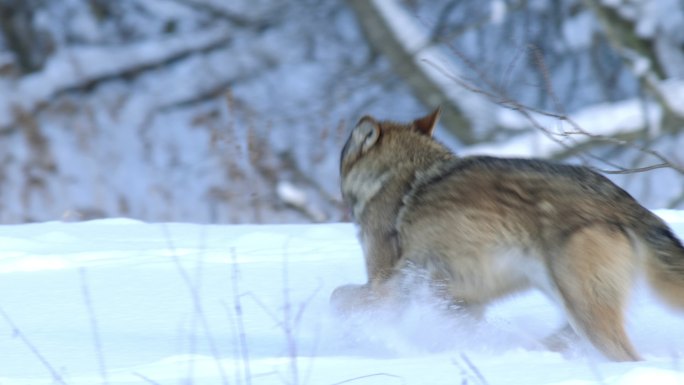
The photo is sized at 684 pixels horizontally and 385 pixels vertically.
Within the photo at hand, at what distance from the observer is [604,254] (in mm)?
4496

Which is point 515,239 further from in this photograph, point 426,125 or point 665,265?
point 426,125

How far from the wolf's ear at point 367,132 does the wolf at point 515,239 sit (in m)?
0.20

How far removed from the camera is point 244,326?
5.34 metres

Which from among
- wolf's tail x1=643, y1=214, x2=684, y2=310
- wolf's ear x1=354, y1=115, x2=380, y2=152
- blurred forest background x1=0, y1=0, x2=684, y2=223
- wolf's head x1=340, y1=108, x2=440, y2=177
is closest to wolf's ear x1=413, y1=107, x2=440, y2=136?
wolf's head x1=340, y1=108, x2=440, y2=177

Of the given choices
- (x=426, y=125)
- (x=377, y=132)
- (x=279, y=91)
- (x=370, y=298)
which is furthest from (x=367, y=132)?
(x=279, y=91)

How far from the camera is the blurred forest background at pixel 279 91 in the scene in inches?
500

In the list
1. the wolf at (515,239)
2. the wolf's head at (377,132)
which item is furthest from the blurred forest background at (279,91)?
the wolf at (515,239)

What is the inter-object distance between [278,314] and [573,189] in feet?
4.75

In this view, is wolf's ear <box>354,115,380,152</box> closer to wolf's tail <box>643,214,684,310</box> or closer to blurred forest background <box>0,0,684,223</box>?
wolf's tail <box>643,214,684,310</box>

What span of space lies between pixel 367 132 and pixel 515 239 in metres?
1.29

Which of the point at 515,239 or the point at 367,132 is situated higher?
→ the point at 367,132

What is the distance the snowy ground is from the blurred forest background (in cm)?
400

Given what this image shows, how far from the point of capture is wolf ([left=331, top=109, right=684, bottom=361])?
4.51 meters

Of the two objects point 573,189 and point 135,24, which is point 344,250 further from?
point 135,24
